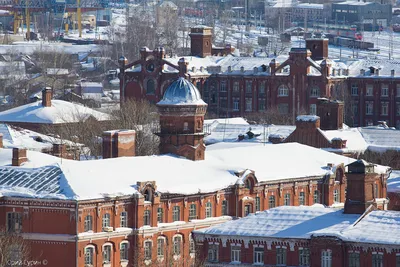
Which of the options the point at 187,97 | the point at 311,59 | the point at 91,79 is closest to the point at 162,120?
the point at 187,97

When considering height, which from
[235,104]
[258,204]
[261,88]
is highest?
[258,204]

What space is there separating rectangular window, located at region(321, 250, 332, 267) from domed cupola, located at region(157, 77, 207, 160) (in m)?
18.5

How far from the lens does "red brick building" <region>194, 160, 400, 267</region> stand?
Answer: 68062mm

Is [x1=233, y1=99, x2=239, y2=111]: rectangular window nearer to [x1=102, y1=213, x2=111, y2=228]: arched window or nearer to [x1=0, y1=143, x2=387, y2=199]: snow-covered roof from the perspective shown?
[x1=0, y1=143, x2=387, y2=199]: snow-covered roof

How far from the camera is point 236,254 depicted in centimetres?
7206

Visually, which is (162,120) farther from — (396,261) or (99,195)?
(396,261)

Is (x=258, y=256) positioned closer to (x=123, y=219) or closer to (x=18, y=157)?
(x=123, y=219)

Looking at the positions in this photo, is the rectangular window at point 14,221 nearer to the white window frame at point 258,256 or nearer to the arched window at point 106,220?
the arched window at point 106,220

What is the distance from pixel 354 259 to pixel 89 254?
40.0 feet

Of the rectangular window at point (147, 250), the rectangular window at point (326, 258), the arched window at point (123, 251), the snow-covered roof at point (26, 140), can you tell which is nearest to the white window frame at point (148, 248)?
the rectangular window at point (147, 250)

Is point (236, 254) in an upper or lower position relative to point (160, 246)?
upper

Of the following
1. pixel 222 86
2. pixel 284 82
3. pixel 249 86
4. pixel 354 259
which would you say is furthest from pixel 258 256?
pixel 222 86

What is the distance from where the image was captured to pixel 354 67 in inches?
5576

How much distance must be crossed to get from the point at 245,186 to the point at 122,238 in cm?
748
